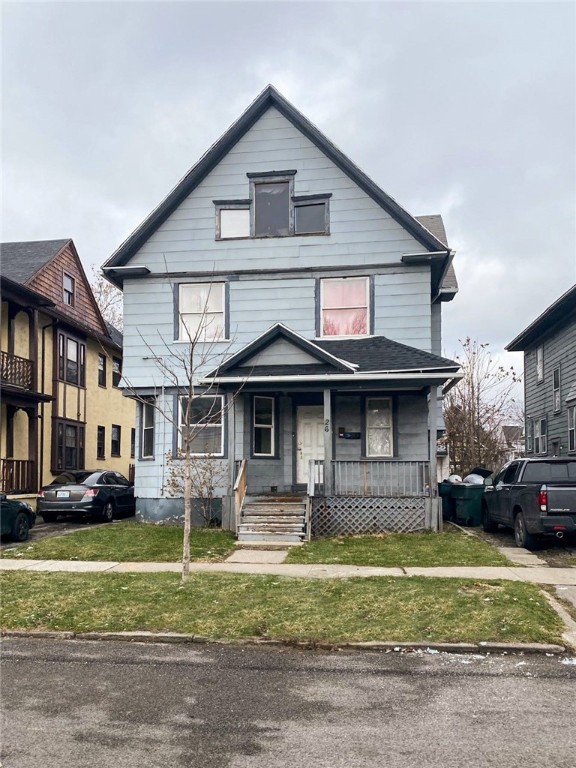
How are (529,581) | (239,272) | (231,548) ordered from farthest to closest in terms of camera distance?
(239,272), (231,548), (529,581)

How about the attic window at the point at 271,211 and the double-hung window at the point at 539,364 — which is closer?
the attic window at the point at 271,211

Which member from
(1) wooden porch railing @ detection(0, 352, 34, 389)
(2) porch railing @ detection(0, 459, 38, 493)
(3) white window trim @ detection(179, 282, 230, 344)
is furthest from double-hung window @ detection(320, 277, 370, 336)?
(2) porch railing @ detection(0, 459, 38, 493)

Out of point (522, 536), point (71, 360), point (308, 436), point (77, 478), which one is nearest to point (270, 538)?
point (308, 436)

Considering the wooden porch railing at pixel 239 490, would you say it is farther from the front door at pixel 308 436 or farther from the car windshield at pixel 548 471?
the car windshield at pixel 548 471

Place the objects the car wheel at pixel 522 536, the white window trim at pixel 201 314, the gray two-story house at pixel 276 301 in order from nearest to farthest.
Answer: the car wheel at pixel 522 536
the gray two-story house at pixel 276 301
the white window trim at pixel 201 314

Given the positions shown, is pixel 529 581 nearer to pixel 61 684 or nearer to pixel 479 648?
pixel 479 648

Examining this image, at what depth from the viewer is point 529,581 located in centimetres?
970

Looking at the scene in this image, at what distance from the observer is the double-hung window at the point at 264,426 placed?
58.0 feet

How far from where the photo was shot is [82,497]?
18.2 m

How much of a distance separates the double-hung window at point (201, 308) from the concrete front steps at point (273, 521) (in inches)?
189

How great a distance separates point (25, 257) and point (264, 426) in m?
14.2

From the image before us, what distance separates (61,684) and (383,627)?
3280 mm

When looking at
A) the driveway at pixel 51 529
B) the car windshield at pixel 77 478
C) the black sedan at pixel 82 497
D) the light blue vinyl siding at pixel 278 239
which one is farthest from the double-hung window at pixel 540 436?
the driveway at pixel 51 529

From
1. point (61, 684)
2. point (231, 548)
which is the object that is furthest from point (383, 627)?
point (231, 548)
